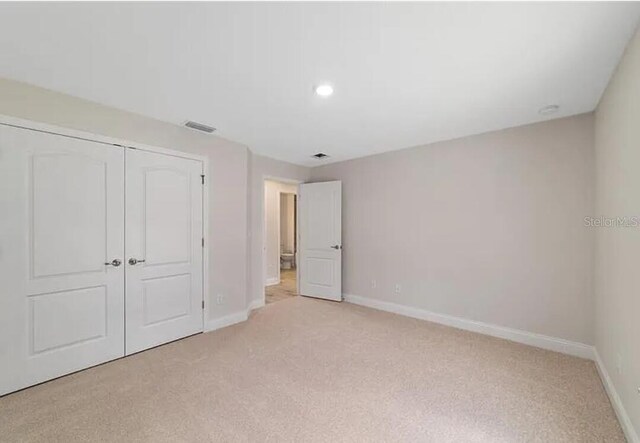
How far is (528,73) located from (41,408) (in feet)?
13.9

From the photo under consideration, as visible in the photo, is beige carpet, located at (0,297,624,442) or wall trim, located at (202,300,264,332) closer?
beige carpet, located at (0,297,624,442)

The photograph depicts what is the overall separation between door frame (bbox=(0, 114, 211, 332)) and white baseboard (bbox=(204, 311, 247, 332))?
0.06 metres

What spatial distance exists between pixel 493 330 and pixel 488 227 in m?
1.22

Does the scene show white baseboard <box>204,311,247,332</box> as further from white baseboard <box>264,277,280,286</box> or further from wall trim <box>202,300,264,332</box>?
white baseboard <box>264,277,280,286</box>

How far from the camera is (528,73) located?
2.09 meters

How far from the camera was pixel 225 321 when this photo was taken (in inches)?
147

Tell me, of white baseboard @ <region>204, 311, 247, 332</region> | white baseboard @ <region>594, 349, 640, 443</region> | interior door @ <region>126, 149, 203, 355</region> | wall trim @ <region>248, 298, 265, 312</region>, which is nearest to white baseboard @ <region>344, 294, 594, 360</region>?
white baseboard @ <region>594, 349, 640, 443</region>

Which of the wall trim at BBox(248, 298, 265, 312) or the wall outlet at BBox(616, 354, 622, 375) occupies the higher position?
the wall outlet at BBox(616, 354, 622, 375)

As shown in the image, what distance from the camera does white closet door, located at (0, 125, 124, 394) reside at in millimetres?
2244

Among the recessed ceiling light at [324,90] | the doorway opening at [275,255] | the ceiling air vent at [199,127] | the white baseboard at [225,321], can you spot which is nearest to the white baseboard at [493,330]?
the doorway opening at [275,255]

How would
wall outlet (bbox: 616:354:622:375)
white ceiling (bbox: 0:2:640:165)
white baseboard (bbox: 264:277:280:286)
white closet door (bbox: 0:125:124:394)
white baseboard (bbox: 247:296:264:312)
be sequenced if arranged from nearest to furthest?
white ceiling (bbox: 0:2:640:165), wall outlet (bbox: 616:354:622:375), white closet door (bbox: 0:125:124:394), white baseboard (bbox: 247:296:264:312), white baseboard (bbox: 264:277:280:286)

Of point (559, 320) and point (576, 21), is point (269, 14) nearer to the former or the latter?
point (576, 21)

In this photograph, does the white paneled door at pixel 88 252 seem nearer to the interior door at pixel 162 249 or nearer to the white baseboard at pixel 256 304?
the interior door at pixel 162 249

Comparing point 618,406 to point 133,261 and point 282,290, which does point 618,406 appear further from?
point 282,290
